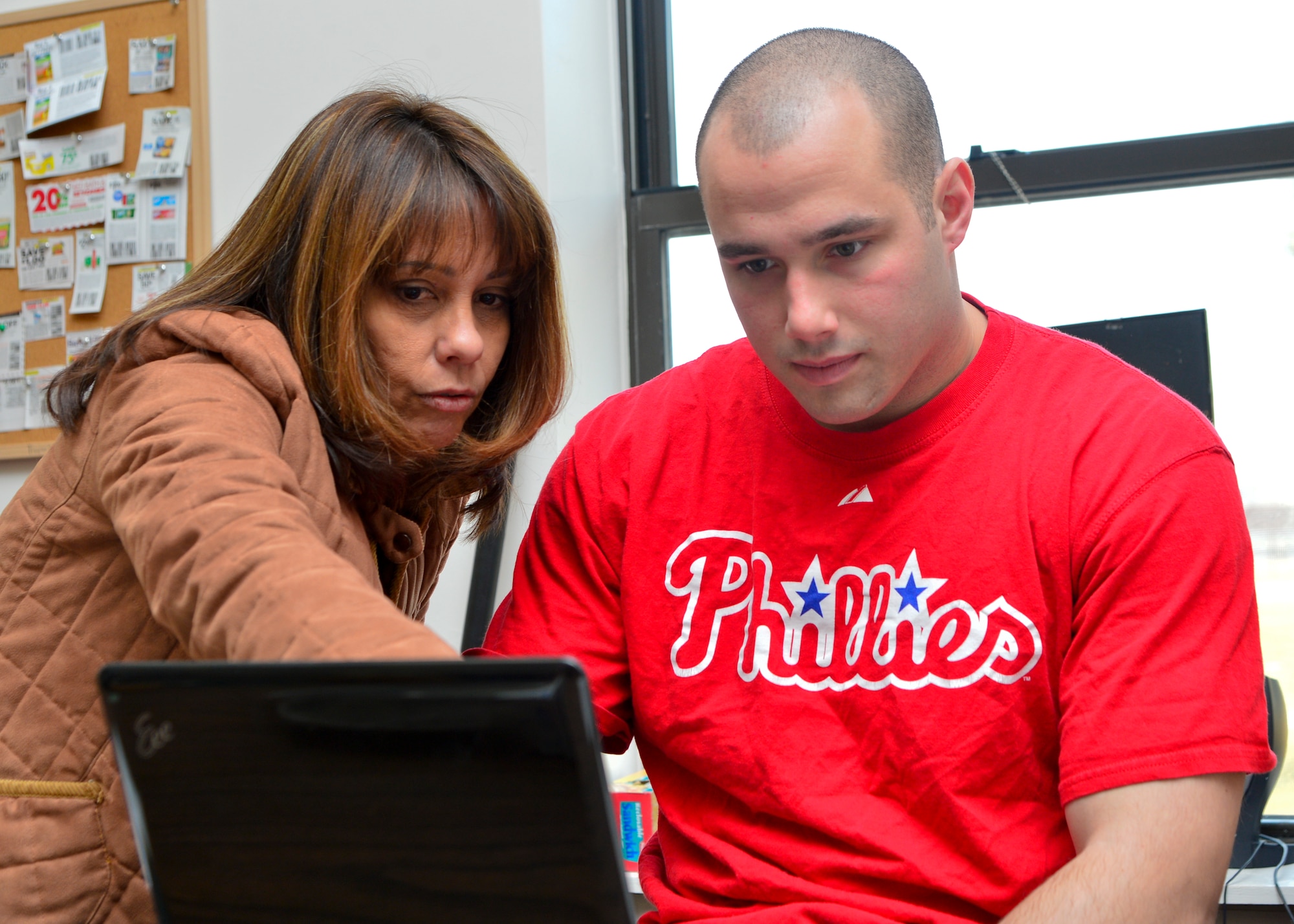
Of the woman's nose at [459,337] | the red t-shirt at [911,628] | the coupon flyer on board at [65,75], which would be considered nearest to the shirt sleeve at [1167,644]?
the red t-shirt at [911,628]

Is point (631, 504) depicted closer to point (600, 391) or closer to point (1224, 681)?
point (1224, 681)

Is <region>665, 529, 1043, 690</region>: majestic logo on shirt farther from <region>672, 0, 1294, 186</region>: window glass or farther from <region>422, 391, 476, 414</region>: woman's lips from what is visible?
<region>672, 0, 1294, 186</region>: window glass

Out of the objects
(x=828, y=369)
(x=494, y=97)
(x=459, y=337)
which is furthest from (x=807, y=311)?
(x=494, y=97)

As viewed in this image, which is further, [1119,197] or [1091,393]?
[1119,197]

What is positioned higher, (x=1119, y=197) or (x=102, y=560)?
(x=1119, y=197)

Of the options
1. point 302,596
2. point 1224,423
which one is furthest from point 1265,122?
point 302,596

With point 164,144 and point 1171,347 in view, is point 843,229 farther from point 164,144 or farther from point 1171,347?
point 164,144

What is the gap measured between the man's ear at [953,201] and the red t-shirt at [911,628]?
95mm

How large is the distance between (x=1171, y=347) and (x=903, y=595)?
689 mm

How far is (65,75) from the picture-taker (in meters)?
2.11

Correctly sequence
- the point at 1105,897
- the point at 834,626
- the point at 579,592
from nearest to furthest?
the point at 1105,897
the point at 834,626
the point at 579,592

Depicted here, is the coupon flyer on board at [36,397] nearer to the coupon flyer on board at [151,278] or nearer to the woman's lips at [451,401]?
the coupon flyer on board at [151,278]

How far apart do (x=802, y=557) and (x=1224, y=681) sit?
0.34 metres

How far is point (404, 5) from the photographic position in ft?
6.18
